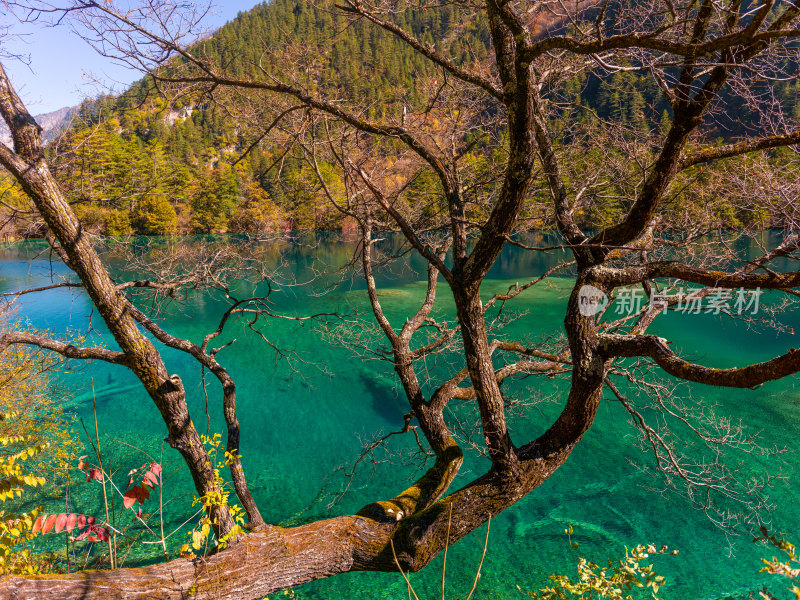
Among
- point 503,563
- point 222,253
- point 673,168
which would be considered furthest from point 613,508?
point 222,253

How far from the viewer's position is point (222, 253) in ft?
16.3

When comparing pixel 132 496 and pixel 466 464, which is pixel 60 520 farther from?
pixel 466 464

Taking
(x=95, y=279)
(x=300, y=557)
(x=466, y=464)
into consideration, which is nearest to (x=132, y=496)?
(x=300, y=557)

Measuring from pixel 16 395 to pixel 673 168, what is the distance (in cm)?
1068

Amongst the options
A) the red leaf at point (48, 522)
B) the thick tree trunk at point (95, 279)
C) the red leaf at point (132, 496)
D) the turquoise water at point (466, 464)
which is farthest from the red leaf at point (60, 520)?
the turquoise water at point (466, 464)

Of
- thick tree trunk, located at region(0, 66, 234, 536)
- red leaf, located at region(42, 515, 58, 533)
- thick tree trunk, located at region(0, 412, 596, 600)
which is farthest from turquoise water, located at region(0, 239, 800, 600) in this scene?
thick tree trunk, located at region(0, 412, 596, 600)

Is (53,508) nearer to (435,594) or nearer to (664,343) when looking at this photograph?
(435,594)

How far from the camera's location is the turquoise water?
5645 millimetres

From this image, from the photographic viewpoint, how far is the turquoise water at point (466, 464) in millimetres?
5645

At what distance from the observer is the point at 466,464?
7656 mm

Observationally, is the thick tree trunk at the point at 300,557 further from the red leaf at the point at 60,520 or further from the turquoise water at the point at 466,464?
the turquoise water at the point at 466,464

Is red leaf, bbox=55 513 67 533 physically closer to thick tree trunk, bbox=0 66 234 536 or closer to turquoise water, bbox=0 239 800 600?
thick tree trunk, bbox=0 66 234 536

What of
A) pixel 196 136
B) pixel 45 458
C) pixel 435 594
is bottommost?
pixel 435 594

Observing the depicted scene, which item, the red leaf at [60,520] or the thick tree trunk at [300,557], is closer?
the red leaf at [60,520]
